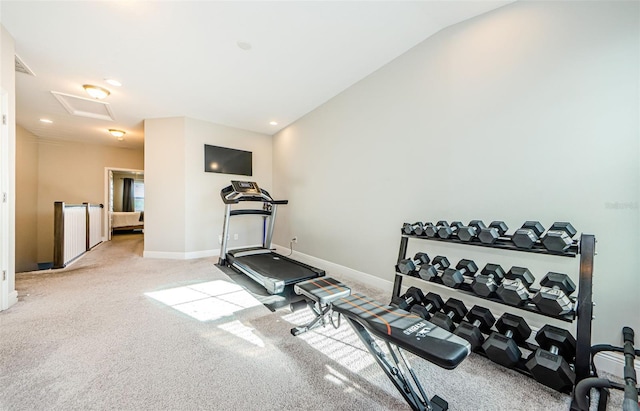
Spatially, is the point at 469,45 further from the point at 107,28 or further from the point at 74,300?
the point at 74,300

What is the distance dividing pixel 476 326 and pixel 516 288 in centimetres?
40

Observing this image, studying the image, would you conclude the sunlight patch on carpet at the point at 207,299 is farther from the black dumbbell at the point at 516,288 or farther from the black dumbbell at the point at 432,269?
the black dumbbell at the point at 516,288

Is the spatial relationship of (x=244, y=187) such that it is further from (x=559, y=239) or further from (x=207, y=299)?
(x=559, y=239)

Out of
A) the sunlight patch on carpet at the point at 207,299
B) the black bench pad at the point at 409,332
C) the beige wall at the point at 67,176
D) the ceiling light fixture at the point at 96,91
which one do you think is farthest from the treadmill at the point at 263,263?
the beige wall at the point at 67,176

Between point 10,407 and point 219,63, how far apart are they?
318cm

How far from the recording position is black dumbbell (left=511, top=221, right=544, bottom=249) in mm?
1493

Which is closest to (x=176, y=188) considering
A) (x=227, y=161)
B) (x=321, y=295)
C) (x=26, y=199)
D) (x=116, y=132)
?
(x=227, y=161)

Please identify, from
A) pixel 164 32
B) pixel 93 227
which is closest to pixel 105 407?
pixel 164 32

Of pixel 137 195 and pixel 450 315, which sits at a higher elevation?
pixel 137 195

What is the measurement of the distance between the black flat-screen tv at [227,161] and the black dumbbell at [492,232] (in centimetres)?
444

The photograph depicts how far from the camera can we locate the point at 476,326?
1.68 metres

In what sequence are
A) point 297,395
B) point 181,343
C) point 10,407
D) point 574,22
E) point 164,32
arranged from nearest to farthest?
point 10,407 → point 297,395 → point 574,22 → point 181,343 → point 164,32

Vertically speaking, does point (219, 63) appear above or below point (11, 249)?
above

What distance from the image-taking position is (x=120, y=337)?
1.82m
